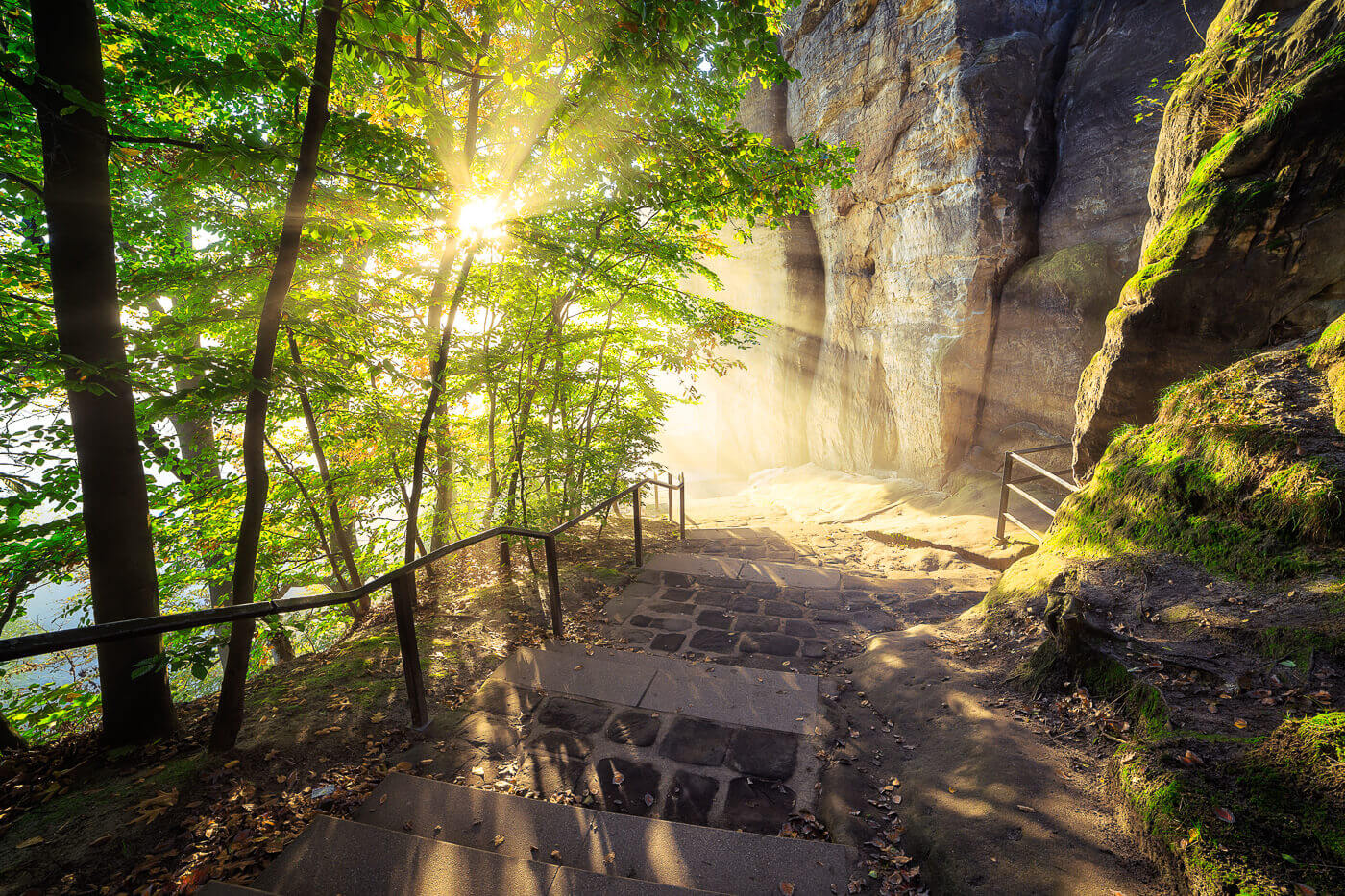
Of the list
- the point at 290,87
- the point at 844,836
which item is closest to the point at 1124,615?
the point at 844,836

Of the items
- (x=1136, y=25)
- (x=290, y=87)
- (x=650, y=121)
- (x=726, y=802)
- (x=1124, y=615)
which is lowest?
(x=726, y=802)

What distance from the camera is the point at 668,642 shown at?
4.16 meters

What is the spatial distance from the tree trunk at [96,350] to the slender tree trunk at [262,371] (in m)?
0.43

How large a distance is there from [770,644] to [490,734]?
2239mm

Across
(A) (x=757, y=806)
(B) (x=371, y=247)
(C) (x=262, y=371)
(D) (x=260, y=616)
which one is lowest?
(A) (x=757, y=806)

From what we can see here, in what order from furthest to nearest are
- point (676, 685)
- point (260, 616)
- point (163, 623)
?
point (676, 685) → point (260, 616) → point (163, 623)

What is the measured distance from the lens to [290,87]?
2434 mm

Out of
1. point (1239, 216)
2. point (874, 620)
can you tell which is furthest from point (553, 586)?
point (1239, 216)

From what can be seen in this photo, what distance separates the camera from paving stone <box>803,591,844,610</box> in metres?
5.17

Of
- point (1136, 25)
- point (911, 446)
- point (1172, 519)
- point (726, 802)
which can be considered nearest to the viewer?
point (726, 802)

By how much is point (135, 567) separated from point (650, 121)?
4621 mm

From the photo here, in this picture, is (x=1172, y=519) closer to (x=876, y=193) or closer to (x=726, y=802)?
(x=726, y=802)

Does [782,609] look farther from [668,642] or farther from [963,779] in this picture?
[963,779]

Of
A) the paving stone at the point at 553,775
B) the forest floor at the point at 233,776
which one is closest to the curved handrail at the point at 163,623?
the forest floor at the point at 233,776
